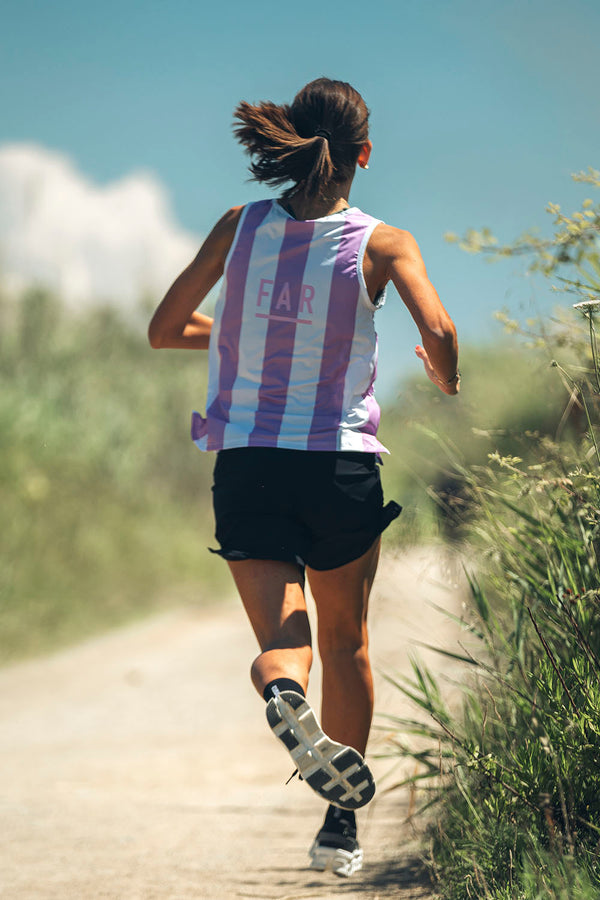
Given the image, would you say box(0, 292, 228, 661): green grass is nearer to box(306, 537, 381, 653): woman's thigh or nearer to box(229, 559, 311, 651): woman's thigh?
box(306, 537, 381, 653): woman's thigh

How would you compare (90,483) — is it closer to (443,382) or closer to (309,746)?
(443,382)

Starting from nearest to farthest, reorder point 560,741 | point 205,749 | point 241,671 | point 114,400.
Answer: point 560,741, point 205,749, point 241,671, point 114,400

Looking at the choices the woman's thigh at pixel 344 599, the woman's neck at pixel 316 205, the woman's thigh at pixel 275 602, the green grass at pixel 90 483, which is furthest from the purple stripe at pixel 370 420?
the green grass at pixel 90 483

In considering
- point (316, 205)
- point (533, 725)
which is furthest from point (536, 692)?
point (316, 205)

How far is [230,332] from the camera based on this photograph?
2.38 metres

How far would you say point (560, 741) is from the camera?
7.35 feet

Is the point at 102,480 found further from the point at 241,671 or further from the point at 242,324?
the point at 242,324

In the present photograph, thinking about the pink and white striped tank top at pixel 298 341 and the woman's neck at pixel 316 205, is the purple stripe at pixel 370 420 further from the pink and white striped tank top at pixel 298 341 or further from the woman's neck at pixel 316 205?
the woman's neck at pixel 316 205

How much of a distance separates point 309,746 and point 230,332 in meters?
1.00

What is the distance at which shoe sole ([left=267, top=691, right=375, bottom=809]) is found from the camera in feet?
6.44

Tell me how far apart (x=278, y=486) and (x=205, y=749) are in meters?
3.16

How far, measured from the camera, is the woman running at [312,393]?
230cm

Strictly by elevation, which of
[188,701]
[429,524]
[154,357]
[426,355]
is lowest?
[188,701]

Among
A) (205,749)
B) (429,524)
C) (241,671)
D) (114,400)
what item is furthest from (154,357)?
(429,524)
